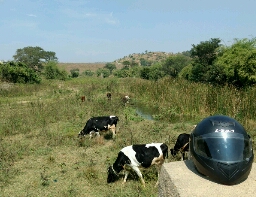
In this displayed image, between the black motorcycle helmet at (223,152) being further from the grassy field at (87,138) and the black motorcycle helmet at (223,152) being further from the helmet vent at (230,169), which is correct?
the grassy field at (87,138)

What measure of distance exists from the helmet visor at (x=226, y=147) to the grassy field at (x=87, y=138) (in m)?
3.12

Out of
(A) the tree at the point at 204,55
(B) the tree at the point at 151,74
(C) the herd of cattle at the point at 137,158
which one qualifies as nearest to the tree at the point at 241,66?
(A) the tree at the point at 204,55

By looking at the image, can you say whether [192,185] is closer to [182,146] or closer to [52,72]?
[182,146]

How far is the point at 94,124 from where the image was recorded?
10.2 metres

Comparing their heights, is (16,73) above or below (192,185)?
above

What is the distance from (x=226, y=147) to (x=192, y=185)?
662 mm

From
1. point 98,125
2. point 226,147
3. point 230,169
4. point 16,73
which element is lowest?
point 98,125

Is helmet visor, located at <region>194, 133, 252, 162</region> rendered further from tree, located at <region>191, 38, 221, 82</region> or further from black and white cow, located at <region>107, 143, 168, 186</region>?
tree, located at <region>191, 38, 221, 82</region>

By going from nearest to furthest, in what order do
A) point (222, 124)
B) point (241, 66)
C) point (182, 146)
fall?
point (222, 124), point (182, 146), point (241, 66)

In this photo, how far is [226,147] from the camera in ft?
10.5

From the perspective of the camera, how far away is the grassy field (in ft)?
21.7

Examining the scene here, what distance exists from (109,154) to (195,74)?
25.4 metres

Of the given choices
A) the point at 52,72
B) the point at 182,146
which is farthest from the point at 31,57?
the point at 182,146

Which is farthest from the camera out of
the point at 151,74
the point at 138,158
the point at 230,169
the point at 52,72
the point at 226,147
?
the point at 52,72
